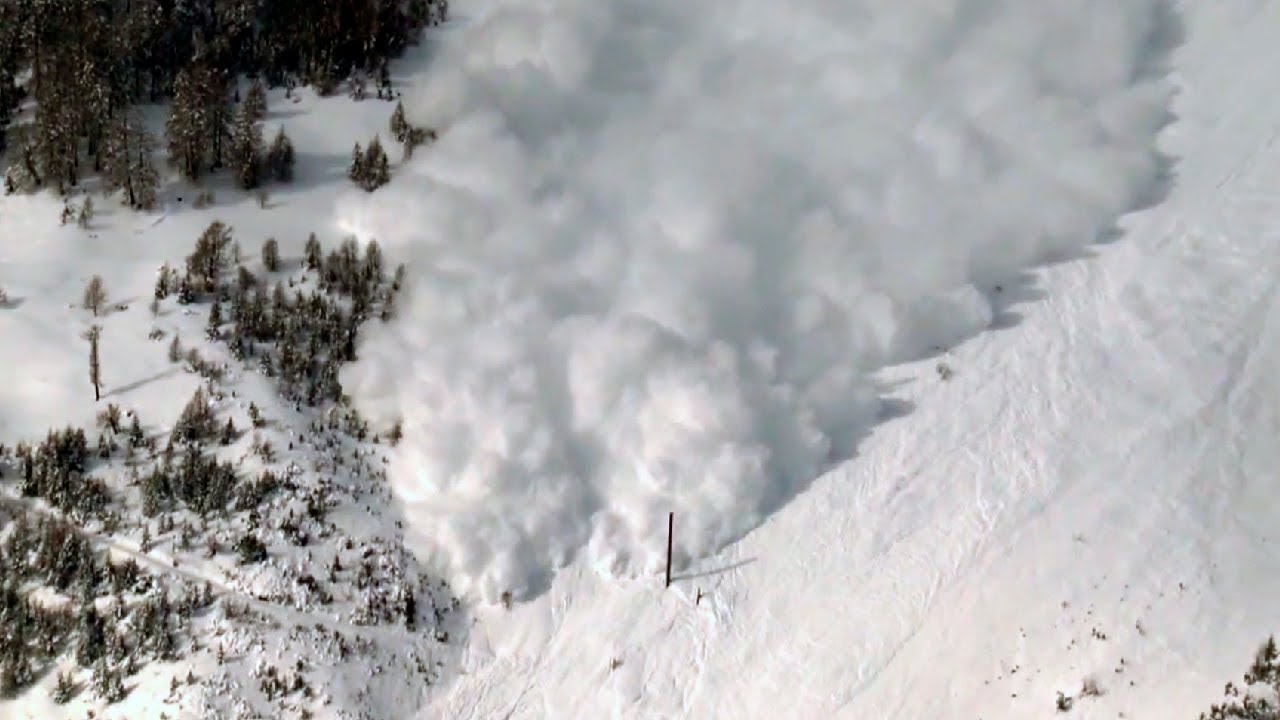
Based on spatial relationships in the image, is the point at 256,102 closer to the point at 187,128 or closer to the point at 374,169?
the point at 187,128

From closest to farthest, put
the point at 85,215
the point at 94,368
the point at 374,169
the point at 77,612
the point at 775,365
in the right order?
the point at 77,612 → the point at 94,368 → the point at 775,365 → the point at 85,215 → the point at 374,169

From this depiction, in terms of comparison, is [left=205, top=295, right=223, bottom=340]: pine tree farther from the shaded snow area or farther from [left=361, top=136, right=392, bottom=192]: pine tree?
[left=361, top=136, right=392, bottom=192]: pine tree

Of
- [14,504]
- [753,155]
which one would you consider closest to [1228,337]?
[753,155]

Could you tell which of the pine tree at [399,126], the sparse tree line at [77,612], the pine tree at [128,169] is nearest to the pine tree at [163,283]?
the pine tree at [128,169]

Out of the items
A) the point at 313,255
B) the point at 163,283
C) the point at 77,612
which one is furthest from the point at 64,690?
the point at 313,255

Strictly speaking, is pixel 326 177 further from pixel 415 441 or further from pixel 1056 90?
pixel 1056 90

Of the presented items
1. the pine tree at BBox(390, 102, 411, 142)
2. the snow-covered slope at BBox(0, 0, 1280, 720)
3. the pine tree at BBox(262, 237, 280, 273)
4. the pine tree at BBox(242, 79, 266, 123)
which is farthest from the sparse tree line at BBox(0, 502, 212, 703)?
the pine tree at BBox(390, 102, 411, 142)
